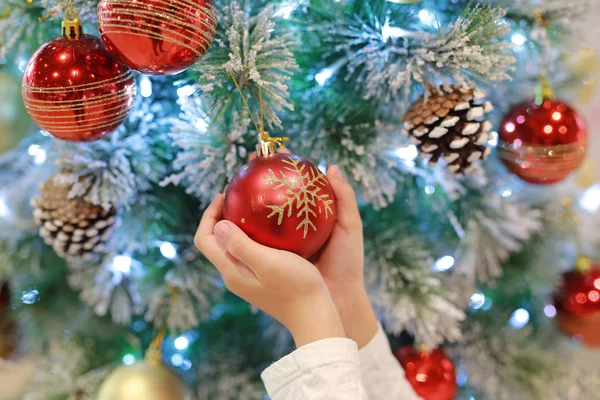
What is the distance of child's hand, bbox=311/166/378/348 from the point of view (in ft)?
2.06

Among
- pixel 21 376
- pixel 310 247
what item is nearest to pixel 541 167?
pixel 310 247

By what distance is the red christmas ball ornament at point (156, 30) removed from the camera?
0.47 metres

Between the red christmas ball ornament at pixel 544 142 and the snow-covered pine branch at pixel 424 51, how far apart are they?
17 cm

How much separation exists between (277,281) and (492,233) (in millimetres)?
501

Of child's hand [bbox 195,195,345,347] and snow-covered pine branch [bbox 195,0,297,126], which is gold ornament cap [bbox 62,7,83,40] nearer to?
snow-covered pine branch [bbox 195,0,297,126]

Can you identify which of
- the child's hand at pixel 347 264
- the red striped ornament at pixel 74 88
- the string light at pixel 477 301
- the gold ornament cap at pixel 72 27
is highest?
the gold ornament cap at pixel 72 27

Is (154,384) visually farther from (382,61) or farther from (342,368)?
(382,61)

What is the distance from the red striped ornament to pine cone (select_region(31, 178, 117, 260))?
0.50 ft

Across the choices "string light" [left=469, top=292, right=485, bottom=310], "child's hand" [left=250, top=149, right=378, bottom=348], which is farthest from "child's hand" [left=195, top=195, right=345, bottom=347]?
"string light" [left=469, top=292, right=485, bottom=310]

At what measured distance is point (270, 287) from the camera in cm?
52

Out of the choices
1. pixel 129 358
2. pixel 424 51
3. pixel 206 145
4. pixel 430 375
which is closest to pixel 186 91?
pixel 206 145

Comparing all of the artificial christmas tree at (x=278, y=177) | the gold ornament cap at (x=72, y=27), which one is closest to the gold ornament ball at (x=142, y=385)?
the artificial christmas tree at (x=278, y=177)

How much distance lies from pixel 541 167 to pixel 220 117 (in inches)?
20.1

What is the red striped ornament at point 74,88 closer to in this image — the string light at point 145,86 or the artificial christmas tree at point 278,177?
the artificial christmas tree at point 278,177
